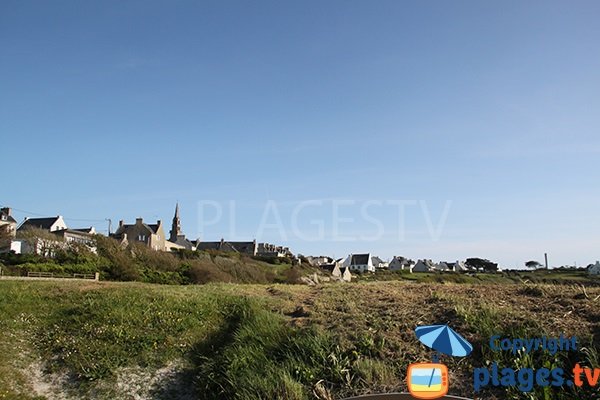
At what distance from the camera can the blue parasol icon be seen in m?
4.39

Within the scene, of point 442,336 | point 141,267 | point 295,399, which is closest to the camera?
point 442,336

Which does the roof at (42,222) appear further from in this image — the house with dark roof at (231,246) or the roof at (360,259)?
the roof at (360,259)

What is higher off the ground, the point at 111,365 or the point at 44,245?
the point at 44,245

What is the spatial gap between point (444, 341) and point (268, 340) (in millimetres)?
4096

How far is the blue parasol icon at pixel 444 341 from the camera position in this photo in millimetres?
4391

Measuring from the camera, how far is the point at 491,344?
6.17 meters

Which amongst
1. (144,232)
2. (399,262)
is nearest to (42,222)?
(144,232)

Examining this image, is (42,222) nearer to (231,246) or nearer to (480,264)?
(231,246)

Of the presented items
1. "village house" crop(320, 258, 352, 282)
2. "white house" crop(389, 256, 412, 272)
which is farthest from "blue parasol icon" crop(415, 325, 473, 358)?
→ "white house" crop(389, 256, 412, 272)

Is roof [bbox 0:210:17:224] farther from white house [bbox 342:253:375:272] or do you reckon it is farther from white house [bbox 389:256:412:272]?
white house [bbox 389:256:412:272]

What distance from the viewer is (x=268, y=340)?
26.0 feet

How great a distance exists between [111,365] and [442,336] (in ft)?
21.9

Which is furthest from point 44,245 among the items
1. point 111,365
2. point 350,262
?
point 350,262

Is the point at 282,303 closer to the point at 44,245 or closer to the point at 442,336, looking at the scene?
the point at 442,336
